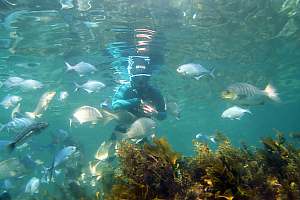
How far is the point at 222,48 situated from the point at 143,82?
13.4 meters

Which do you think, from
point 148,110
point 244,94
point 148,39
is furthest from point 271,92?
point 148,39

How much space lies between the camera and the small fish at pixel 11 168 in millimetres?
13147

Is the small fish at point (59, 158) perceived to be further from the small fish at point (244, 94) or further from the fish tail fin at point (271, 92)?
the fish tail fin at point (271, 92)

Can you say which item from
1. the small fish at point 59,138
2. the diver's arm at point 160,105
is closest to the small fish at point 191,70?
the diver's arm at point 160,105

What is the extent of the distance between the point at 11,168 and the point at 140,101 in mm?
6960

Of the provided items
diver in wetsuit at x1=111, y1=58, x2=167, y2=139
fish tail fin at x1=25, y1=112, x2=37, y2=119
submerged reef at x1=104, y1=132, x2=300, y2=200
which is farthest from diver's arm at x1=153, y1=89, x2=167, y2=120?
fish tail fin at x1=25, y1=112, x2=37, y2=119

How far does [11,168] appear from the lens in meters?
13.4

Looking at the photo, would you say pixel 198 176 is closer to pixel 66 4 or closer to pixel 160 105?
pixel 160 105

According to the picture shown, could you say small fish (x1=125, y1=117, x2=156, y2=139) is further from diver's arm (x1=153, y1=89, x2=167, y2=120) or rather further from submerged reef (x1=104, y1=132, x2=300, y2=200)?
submerged reef (x1=104, y1=132, x2=300, y2=200)

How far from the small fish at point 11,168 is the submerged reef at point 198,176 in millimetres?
10318

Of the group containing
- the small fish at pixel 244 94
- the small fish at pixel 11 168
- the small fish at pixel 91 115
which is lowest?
the small fish at pixel 11 168

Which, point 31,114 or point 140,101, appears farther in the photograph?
point 31,114

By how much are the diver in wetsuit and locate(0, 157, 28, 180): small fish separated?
18.1 feet

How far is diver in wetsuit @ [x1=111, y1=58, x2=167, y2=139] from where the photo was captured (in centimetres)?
984
